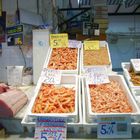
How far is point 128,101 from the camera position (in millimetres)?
1686

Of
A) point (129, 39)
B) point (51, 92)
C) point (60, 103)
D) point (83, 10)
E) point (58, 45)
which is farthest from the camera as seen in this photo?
point (129, 39)

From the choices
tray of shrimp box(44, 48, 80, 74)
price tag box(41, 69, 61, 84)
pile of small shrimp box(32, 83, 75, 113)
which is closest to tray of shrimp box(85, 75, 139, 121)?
pile of small shrimp box(32, 83, 75, 113)

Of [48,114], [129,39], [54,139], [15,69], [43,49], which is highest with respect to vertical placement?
[129,39]

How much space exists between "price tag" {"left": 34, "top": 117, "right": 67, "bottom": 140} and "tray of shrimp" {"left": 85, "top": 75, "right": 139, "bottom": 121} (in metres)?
0.16

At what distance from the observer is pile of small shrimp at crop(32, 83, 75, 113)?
1.54 metres

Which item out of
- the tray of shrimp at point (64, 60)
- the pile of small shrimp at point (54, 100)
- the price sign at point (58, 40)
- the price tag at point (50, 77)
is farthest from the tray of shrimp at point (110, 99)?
the price sign at point (58, 40)

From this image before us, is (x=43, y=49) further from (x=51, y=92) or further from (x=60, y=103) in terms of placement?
(x=60, y=103)

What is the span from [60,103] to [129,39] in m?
10.4

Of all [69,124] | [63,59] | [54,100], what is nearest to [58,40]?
[63,59]

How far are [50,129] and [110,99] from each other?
0.46 metres

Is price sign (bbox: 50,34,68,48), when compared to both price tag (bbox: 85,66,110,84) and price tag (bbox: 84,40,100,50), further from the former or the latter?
price tag (bbox: 85,66,110,84)

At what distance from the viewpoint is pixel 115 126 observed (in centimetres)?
141

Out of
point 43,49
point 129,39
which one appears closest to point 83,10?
point 43,49

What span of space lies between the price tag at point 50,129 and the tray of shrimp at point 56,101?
0.03 meters
